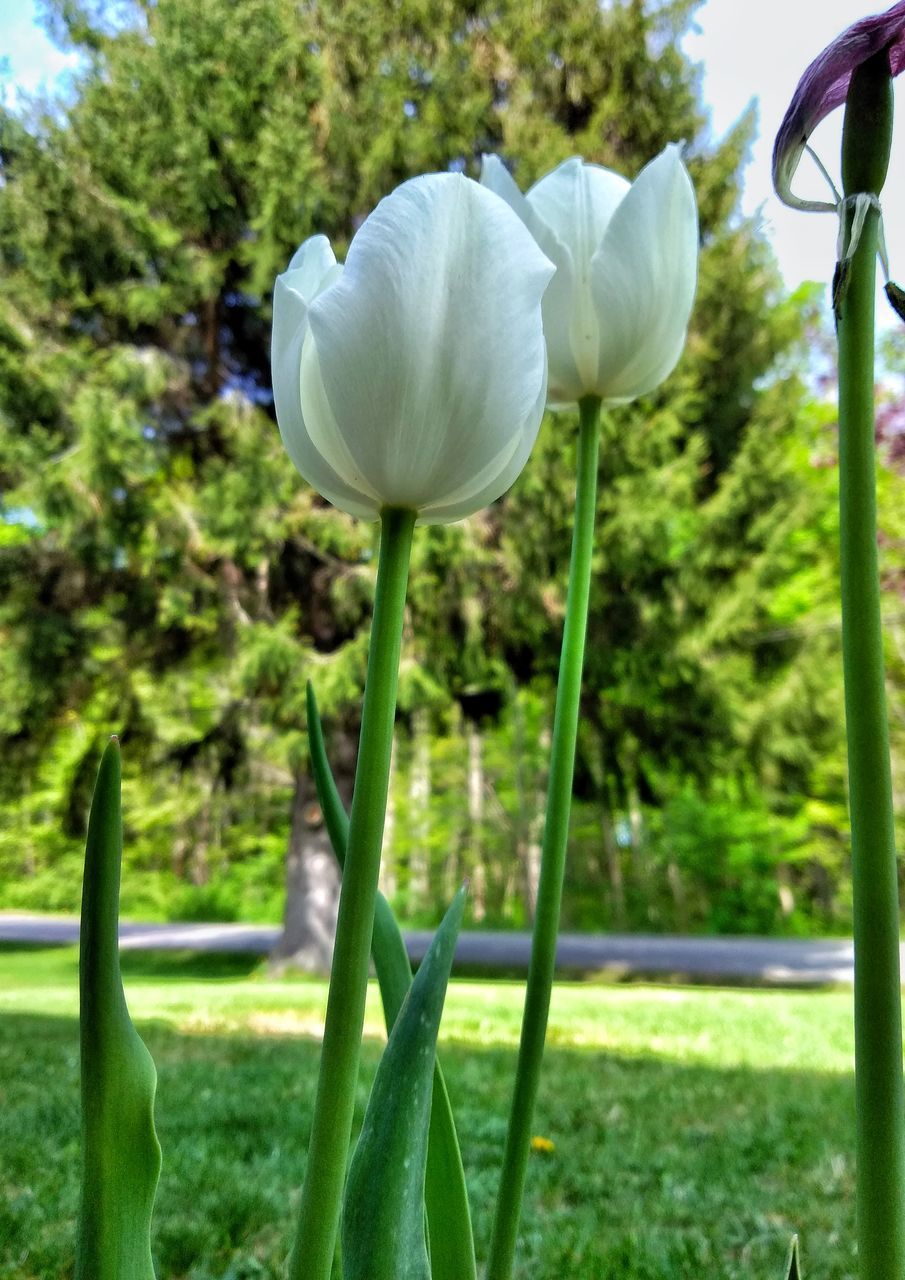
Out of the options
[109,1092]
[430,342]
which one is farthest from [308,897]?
[430,342]

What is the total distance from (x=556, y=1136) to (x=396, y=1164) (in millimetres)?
2216

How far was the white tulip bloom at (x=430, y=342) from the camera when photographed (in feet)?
1.47

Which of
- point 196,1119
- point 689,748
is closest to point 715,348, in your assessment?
point 689,748

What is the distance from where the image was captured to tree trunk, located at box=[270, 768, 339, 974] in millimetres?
6633

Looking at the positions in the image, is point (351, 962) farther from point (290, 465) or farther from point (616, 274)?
point (290, 465)

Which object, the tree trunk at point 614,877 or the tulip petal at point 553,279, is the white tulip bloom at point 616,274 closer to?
the tulip petal at point 553,279

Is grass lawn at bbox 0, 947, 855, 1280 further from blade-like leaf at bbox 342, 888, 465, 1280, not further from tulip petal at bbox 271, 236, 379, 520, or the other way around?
tulip petal at bbox 271, 236, 379, 520

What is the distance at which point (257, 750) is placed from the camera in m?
6.48

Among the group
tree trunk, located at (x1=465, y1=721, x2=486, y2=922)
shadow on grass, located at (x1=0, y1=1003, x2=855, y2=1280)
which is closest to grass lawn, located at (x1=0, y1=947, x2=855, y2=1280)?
shadow on grass, located at (x1=0, y1=1003, x2=855, y2=1280)

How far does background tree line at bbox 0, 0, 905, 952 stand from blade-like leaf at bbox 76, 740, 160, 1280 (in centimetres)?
494

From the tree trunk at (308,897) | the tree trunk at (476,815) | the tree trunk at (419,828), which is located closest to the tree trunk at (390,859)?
the tree trunk at (419,828)

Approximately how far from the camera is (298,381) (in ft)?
1.64

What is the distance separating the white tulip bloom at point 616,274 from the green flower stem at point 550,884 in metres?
0.03

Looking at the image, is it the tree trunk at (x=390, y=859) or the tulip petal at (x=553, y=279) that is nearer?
the tulip petal at (x=553, y=279)
